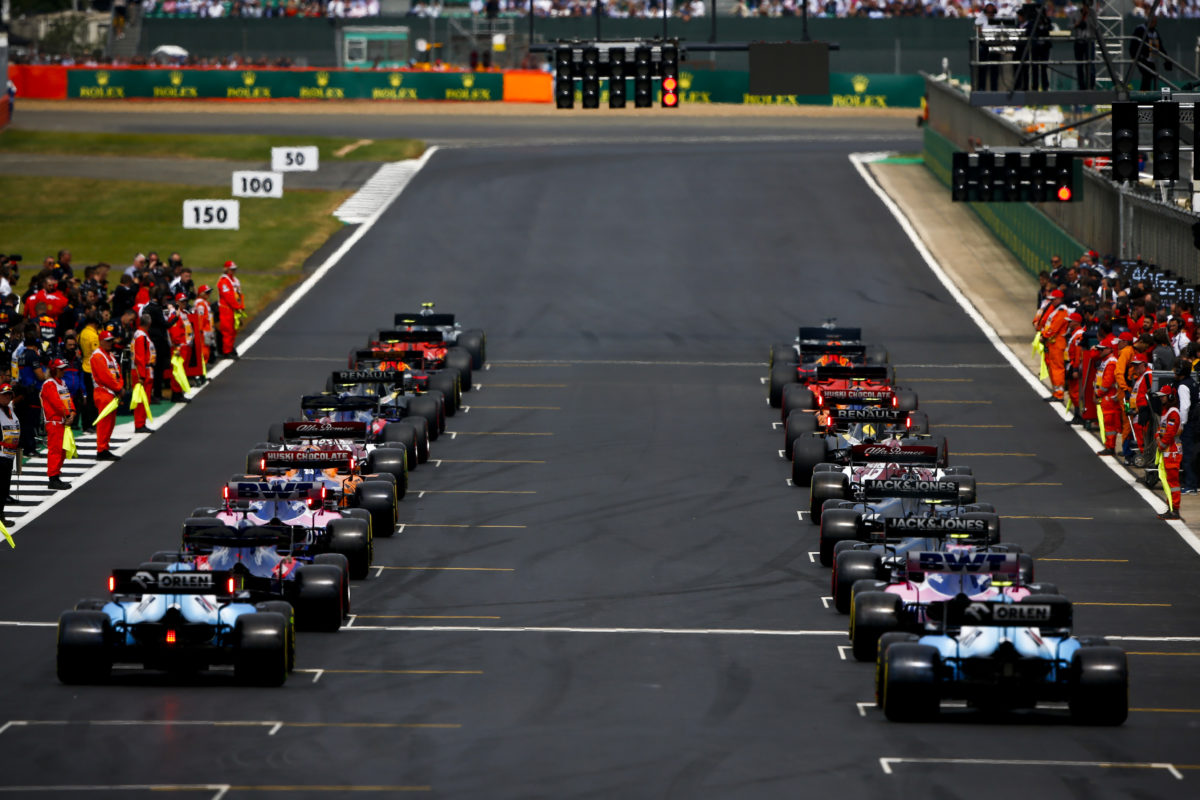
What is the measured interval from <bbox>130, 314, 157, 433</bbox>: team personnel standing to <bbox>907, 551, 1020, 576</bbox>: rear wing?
15399 millimetres

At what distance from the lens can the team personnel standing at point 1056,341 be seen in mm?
33062

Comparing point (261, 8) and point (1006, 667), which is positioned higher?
point (261, 8)

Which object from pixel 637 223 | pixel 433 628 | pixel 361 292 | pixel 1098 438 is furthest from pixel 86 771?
pixel 637 223

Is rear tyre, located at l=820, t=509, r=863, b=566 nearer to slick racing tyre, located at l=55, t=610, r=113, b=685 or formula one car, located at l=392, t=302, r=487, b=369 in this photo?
slick racing tyre, located at l=55, t=610, r=113, b=685

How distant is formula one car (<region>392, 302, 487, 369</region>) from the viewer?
36.8 meters

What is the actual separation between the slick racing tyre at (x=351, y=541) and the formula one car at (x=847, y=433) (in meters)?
7.06

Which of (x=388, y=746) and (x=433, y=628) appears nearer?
(x=388, y=746)

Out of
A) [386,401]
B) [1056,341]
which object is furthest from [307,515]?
[1056,341]

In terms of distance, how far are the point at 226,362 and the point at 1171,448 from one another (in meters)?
19.3

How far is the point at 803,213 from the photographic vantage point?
55.6m

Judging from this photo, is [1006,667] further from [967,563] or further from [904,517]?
[904,517]

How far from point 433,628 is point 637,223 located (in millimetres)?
34740

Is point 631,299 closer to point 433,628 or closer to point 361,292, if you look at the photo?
point 361,292

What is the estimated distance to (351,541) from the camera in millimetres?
22219
